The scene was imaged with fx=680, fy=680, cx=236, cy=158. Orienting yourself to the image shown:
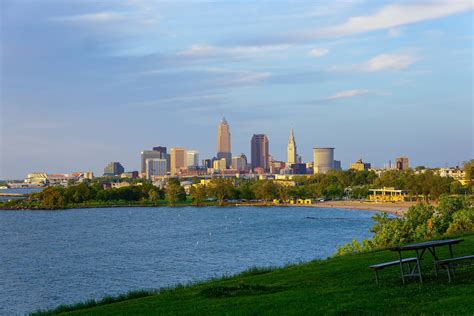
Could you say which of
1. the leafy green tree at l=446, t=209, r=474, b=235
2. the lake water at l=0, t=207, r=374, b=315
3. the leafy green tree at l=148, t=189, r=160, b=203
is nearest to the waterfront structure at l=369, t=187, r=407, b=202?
the lake water at l=0, t=207, r=374, b=315

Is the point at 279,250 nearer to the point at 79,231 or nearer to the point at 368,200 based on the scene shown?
the point at 79,231

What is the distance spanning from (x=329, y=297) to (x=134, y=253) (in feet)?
149

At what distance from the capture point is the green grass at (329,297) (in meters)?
13.0

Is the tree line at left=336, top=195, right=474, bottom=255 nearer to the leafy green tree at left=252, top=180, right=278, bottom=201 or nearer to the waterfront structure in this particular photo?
the waterfront structure

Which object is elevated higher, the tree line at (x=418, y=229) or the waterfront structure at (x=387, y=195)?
the tree line at (x=418, y=229)

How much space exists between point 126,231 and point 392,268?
69032 mm

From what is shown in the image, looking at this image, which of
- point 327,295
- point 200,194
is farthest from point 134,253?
point 200,194

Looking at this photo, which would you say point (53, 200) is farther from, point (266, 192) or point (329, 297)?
point (329, 297)

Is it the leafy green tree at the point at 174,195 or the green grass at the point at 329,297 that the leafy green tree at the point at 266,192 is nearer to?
the leafy green tree at the point at 174,195

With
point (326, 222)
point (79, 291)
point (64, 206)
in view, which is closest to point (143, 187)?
point (64, 206)

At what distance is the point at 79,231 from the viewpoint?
286ft

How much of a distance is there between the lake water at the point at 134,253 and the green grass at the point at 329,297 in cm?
1760

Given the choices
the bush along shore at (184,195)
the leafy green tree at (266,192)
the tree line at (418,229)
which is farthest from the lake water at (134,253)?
the leafy green tree at (266,192)

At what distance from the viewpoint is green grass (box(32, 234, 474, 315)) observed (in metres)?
13.0
